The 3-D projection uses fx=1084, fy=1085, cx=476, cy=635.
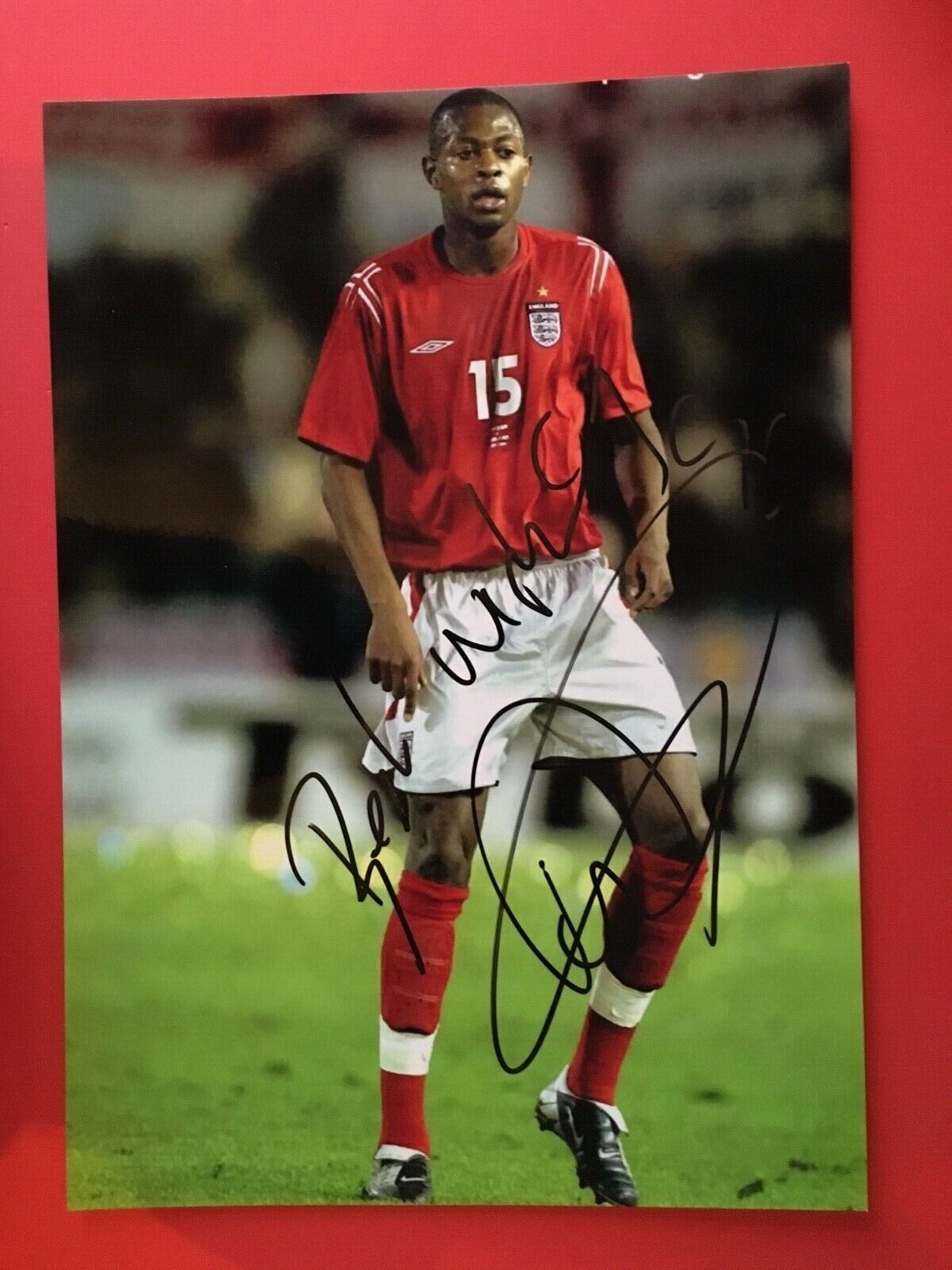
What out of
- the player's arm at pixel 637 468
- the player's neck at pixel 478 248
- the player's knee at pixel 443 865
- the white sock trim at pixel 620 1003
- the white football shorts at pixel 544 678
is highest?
the player's neck at pixel 478 248

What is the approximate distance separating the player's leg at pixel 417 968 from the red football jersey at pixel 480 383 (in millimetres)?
239

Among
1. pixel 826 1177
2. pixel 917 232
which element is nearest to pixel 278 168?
pixel 917 232

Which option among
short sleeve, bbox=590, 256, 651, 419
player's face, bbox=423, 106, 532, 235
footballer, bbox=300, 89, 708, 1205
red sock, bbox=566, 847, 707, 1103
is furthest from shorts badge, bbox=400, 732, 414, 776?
player's face, bbox=423, 106, 532, 235

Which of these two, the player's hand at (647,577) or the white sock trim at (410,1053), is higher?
the player's hand at (647,577)

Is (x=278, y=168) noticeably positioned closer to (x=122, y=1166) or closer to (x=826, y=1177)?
(x=122, y=1166)

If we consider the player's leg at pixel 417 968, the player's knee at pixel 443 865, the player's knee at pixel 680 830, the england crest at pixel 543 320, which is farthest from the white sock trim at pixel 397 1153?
the england crest at pixel 543 320

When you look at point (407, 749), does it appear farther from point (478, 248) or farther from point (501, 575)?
point (478, 248)

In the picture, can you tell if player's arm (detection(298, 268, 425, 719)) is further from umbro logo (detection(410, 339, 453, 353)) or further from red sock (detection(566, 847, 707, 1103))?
red sock (detection(566, 847, 707, 1103))

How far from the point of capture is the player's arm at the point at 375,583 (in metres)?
1.01

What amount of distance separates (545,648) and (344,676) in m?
0.19

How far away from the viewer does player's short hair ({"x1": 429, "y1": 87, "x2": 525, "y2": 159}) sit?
3.28 ft

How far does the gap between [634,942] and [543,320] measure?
585mm
